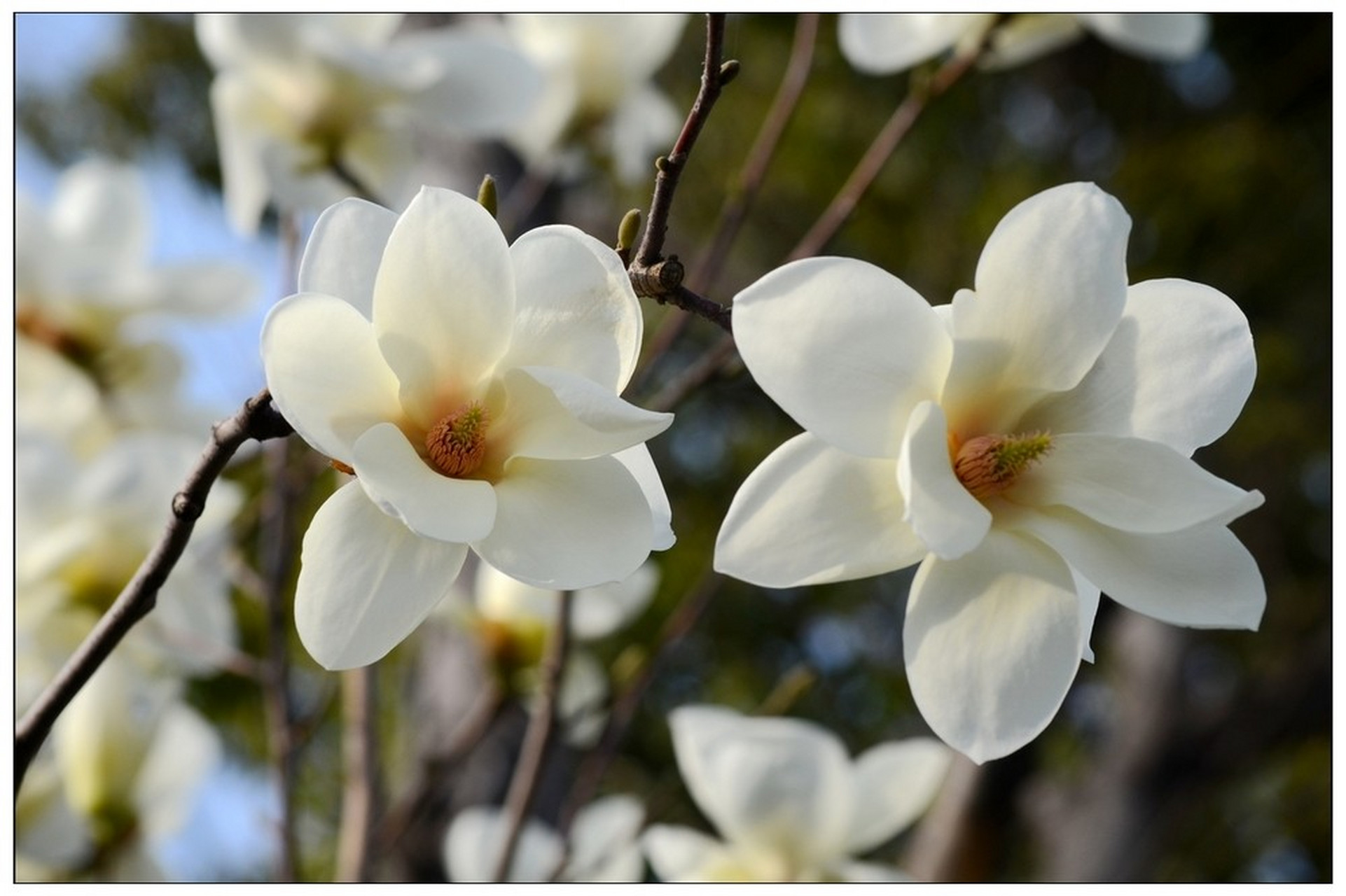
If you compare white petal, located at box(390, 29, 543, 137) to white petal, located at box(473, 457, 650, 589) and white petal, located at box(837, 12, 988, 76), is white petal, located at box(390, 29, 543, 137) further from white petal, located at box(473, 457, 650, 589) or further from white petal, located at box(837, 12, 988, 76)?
white petal, located at box(473, 457, 650, 589)

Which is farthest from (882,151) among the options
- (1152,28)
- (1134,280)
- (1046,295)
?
(1134,280)

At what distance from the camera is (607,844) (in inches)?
33.5

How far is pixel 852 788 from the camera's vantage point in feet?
2.24

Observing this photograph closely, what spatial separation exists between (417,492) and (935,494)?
0.13m

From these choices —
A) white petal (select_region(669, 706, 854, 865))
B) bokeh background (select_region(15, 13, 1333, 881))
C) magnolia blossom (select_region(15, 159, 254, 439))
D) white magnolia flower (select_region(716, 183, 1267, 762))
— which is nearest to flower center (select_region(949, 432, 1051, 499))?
white magnolia flower (select_region(716, 183, 1267, 762))

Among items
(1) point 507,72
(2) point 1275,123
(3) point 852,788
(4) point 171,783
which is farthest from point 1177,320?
(2) point 1275,123

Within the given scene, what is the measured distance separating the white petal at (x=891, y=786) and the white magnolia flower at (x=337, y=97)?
1.38 feet

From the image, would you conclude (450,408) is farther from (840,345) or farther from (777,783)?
(777,783)

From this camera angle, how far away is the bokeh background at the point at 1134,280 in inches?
72.6

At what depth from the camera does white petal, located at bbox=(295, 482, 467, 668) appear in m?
0.33

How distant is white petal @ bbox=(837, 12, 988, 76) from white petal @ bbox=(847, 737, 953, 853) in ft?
1.24

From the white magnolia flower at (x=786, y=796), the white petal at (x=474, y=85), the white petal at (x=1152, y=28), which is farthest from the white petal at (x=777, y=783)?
the white petal at (x=1152, y=28)

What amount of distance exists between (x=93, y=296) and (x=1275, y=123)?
3064 mm

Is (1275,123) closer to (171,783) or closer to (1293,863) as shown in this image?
(1293,863)
